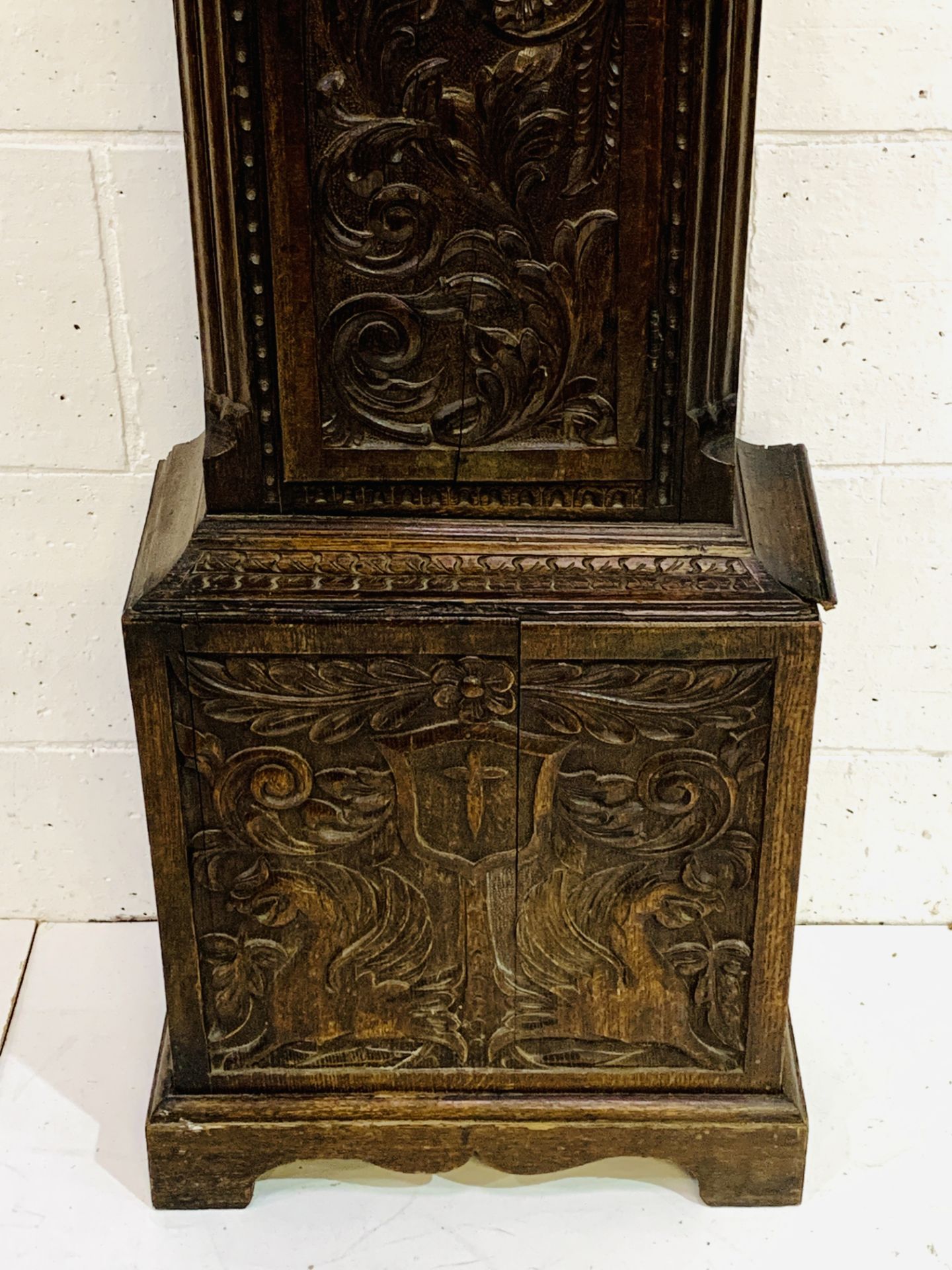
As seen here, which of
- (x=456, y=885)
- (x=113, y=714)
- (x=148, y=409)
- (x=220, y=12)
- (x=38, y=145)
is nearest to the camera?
(x=220, y=12)

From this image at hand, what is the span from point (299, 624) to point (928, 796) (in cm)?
100

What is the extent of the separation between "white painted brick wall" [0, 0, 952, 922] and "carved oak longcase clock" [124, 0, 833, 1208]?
0.65 feet

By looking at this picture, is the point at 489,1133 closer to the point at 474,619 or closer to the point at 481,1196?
the point at 481,1196

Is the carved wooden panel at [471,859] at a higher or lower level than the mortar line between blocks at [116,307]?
lower

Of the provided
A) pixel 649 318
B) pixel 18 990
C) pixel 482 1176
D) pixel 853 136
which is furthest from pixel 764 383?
pixel 18 990

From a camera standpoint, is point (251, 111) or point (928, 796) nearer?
point (251, 111)

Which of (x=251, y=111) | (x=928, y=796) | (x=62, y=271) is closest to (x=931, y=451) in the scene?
(x=928, y=796)

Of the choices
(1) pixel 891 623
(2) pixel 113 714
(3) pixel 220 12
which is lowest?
(2) pixel 113 714

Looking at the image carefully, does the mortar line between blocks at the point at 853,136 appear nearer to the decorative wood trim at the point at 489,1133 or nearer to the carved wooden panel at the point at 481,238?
the carved wooden panel at the point at 481,238

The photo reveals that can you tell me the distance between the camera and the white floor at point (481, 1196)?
1523mm

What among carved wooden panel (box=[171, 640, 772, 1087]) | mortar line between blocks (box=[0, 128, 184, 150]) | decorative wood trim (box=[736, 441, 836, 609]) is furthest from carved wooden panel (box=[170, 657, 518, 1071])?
mortar line between blocks (box=[0, 128, 184, 150])

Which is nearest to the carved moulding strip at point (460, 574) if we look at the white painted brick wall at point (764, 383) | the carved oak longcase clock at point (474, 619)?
the carved oak longcase clock at point (474, 619)

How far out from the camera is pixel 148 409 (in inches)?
68.3

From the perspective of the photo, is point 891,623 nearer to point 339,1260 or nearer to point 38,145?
point 339,1260
